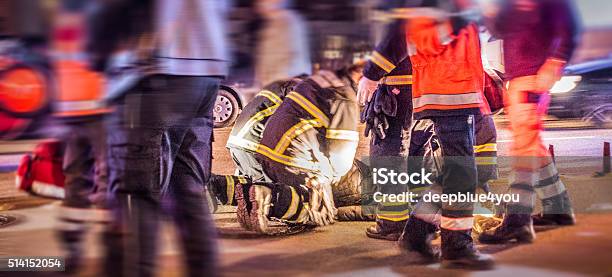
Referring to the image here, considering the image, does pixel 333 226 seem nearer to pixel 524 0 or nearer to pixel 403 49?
pixel 403 49

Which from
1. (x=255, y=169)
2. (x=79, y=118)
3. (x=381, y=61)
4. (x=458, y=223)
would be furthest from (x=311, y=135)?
(x=79, y=118)

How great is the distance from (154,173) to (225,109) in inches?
38.2

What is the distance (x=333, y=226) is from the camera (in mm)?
3646

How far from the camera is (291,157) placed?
357 centimetres

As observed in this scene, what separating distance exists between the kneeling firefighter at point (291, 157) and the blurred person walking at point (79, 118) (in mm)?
921

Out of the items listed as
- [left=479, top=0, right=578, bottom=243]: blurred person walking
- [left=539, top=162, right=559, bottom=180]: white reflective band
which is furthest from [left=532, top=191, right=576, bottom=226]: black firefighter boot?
[left=539, top=162, right=559, bottom=180]: white reflective band

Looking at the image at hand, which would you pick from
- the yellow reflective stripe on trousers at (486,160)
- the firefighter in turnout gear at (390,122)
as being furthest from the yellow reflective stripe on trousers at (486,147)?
the firefighter in turnout gear at (390,122)

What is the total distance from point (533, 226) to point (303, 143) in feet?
3.55

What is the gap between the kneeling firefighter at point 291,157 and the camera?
3.49 meters

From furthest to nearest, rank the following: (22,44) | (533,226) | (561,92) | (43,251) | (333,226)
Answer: (333,226)
(533,226)
(561,92)
(43,251)
(22,44)

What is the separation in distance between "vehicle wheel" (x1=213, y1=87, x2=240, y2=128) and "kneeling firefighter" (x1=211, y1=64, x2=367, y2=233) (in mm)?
83

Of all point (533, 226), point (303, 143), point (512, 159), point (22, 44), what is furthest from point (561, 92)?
point (22, 44)

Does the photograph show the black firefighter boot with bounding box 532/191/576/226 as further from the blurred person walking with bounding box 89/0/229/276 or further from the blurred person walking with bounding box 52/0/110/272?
the blurred person walking with bounding box 52/0/110/272

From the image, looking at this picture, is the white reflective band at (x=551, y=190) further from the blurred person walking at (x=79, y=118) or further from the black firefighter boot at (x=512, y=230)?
the blurred person walking at (x=79, y=118)
